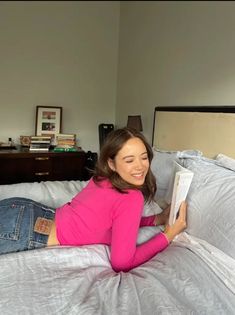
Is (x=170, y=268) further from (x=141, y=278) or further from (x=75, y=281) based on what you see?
(x=75, y=281)

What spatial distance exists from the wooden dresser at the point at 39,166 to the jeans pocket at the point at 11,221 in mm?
1655

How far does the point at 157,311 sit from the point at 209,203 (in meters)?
0.52

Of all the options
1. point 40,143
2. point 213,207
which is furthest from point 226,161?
point 40,143

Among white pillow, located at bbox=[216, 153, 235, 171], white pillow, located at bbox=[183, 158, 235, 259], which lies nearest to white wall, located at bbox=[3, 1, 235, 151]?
white pillow, located at bbox=[216, 153, 235, 171]

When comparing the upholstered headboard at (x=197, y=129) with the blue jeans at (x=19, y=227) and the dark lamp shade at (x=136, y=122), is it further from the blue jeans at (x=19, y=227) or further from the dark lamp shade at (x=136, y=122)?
the blue jeans at (x=19, y=227)

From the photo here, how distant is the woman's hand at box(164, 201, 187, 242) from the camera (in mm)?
1181

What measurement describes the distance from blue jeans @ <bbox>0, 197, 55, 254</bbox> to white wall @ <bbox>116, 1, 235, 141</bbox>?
1292 millimetres

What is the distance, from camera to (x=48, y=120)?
318cm

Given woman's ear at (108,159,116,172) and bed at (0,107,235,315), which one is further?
woman's ear at (108,159,116,172)

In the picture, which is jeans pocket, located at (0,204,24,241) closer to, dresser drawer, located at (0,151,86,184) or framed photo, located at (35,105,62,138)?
dresser drawer, located at (0,151,86,184)

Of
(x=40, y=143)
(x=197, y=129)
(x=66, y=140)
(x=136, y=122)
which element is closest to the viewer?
(x=197, y=129)

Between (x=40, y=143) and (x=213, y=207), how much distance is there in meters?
2.18

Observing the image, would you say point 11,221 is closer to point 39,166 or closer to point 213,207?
point 213,207

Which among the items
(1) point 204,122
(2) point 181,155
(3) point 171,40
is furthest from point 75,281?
(3) point 171,40
